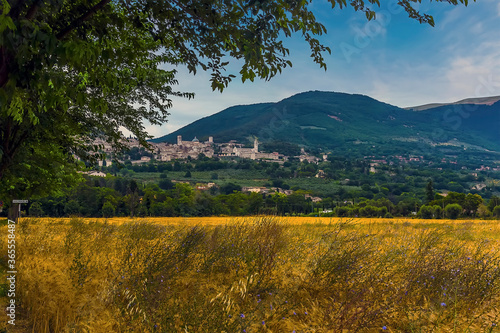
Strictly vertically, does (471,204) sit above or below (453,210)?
above

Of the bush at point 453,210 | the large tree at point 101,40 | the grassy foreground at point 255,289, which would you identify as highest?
the large tree at point 101,40

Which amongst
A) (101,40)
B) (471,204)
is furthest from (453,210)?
(101,40)

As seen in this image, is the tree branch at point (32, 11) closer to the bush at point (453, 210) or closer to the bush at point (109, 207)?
the bush at point (453, 210)

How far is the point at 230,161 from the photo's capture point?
193 m

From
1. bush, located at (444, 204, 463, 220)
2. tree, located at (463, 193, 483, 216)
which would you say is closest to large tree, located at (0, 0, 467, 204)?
bush, located at (444, 204, 463, 220)

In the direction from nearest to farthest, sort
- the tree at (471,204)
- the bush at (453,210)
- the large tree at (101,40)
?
the large tree at (101,40) < the bush at (453,210) < the tree at (471,204)

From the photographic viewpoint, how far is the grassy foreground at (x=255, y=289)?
3.53 meters

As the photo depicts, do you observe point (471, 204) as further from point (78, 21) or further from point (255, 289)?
point (78, 21)

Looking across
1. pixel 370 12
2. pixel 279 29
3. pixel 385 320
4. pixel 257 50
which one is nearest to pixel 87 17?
pixel 257 50

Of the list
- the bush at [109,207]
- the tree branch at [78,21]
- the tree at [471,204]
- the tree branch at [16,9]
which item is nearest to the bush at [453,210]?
the tree at [471,204]

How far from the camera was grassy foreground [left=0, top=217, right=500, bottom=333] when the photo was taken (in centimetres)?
353

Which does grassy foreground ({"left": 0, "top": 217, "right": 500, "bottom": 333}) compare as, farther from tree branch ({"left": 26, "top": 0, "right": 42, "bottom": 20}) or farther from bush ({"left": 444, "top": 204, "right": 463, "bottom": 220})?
bush ({"left": 444, "top": 204, "right": 463, "bottom": 220})

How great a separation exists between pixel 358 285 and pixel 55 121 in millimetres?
7187

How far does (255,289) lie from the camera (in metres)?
4.71
